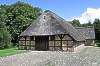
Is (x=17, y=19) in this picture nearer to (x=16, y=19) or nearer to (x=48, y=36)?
(x=16, y=19)

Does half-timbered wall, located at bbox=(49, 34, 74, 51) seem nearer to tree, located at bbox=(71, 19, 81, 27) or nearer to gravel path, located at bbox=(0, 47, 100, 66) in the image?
gravel path, located at bbox=(0, 47, 100, 66)

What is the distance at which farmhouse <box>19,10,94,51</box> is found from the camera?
42.0 metres

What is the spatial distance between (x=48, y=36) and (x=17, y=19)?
19484 millimetres

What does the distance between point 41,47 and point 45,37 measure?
201 centimetres

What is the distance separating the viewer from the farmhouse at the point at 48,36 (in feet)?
138

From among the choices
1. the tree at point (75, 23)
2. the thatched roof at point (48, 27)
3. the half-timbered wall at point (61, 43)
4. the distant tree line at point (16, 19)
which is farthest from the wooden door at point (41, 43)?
the tree at point (75, 23)

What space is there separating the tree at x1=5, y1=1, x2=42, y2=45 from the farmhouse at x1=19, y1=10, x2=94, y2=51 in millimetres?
14772

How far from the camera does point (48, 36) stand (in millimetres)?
43750

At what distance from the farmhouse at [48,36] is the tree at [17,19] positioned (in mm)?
14772

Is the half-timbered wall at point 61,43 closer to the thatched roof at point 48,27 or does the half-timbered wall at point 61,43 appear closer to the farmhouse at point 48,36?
the farmhouse at point 48,36

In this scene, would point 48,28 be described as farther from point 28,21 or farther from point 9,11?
point 9,11

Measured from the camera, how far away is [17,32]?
2370 inches

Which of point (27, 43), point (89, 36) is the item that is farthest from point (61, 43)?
point (89, 36)

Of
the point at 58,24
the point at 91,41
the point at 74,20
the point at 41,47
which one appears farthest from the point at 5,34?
the point at 74,20
